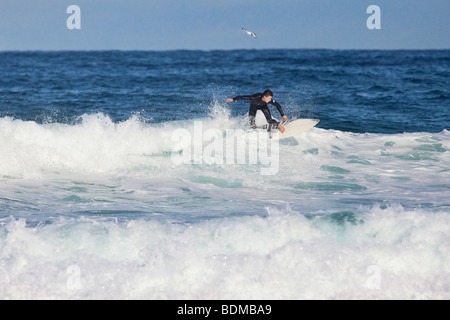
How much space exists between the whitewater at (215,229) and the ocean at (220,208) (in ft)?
0.07

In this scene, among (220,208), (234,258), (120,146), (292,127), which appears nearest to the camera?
(234,258)

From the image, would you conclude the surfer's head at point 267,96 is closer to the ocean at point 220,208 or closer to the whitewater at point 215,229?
the ocean at point 220,208

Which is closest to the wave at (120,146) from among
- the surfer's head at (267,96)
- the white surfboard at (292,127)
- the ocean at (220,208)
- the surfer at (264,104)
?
the ocean at (220,208)

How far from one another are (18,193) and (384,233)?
236 inches

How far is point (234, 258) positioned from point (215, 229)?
2.15ft

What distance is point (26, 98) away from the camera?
21.9 meters

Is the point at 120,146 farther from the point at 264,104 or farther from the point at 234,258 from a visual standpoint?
the point at 234,258

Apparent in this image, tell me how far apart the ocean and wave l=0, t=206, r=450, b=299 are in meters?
0.02

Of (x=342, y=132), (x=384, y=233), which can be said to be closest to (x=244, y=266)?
(x=384, y=233)

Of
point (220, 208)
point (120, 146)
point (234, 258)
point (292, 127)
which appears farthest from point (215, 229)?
point (292, 127)

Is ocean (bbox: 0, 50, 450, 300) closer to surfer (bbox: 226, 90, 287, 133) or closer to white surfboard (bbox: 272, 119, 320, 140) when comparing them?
white surfboard (bbox: 272, 119, 320, 140)

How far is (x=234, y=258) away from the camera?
6402mm

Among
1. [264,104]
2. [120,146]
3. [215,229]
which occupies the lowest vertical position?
[215,229]

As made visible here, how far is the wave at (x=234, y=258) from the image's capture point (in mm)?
5957
